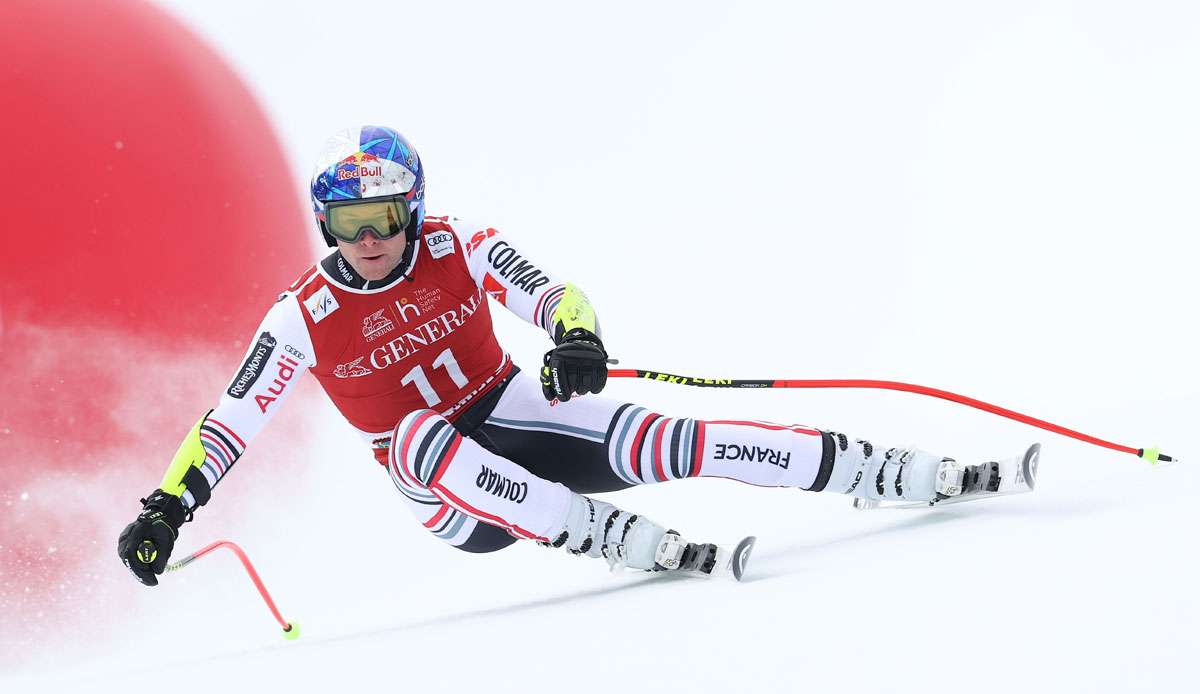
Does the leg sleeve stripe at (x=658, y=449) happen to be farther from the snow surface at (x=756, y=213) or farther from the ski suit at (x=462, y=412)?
the snow surface at (x=756, y=213)

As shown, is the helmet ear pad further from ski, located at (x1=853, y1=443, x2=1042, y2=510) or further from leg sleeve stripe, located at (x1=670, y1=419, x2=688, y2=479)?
ski, located at (x1=853, y1=443, x2=1042, y2=510)

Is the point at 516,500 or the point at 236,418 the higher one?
the point at 236,418

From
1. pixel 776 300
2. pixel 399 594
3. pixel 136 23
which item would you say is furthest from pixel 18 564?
pixel 776 300

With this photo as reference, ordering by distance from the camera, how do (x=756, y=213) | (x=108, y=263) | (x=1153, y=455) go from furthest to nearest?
1. (x=756, y=213)
2. (x=108, y=263)
3. (x=1153, y=455)

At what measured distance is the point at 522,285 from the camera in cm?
314

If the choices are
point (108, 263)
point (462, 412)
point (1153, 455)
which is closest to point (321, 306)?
point (462, 412)

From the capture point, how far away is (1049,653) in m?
1.56

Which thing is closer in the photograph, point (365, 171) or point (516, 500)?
point (516, 500)

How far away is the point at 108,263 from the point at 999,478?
4498mm

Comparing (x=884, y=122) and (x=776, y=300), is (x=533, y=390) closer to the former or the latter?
(x=776, y=300)

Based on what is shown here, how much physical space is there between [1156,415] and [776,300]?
7.38 ft

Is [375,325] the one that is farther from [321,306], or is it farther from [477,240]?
[477,240]

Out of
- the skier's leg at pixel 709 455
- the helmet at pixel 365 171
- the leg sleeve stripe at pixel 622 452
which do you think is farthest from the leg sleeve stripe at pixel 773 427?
the helmet at pixel 365 171

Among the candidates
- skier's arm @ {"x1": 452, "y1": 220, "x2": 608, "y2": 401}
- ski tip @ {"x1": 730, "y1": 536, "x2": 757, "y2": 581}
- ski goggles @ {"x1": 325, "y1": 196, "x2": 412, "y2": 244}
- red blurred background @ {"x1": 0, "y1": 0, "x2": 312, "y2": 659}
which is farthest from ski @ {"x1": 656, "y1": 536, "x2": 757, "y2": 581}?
red blurred background @ {"x1": 0, "y1": 0, "x2": 312, "y2": 659}
